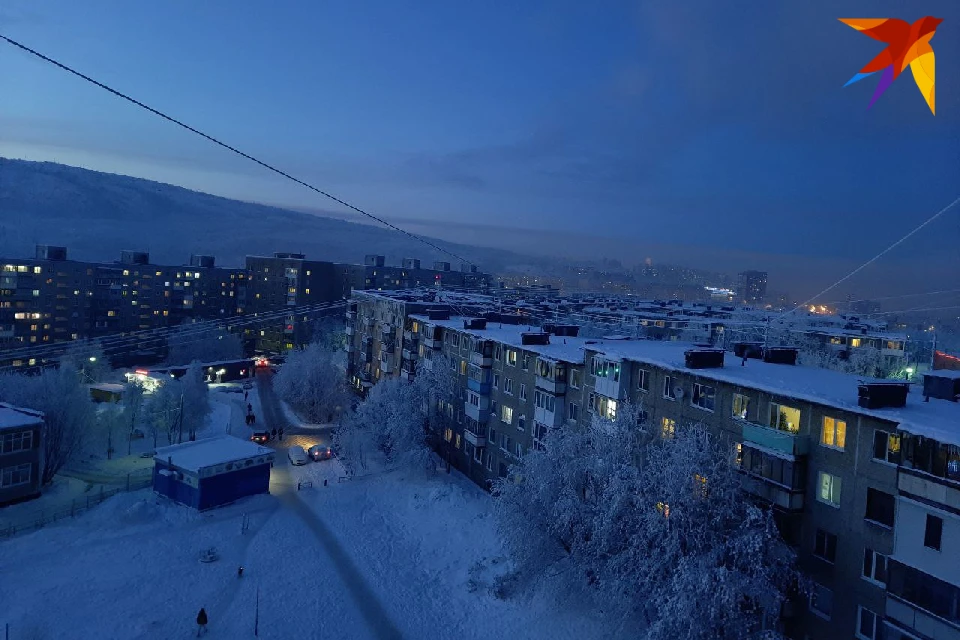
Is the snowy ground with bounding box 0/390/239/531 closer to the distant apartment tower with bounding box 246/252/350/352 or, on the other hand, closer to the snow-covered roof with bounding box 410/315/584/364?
the snow-covered roof with bounding box 410/315/584/364

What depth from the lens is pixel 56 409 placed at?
132 feet

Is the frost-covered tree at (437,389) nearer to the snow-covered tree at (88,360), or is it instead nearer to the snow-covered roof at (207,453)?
the snow-covered roof at (207,453)

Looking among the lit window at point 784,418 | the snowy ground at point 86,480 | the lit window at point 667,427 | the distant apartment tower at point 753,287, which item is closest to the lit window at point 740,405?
the lit window at point 784,418

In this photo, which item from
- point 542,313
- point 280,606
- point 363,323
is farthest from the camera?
point 542,313

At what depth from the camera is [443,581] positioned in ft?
90.8

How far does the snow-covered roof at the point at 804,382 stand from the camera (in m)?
15.6

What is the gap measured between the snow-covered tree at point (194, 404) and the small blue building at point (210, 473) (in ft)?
→ 43.6

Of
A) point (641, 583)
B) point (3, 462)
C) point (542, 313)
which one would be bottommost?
point (3, 462)

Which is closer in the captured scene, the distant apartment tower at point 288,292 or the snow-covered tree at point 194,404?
the snow-covered tree at point 194,404

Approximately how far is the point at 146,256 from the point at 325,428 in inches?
2756

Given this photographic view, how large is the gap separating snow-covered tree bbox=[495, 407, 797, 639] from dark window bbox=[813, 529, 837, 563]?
0.97m

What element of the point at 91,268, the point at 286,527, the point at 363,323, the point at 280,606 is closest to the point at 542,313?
the point at 363,323

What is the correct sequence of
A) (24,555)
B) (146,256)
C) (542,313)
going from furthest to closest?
1. (146,256)
2. (542,313)
3. (24,555)

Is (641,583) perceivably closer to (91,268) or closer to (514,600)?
(514,600)
